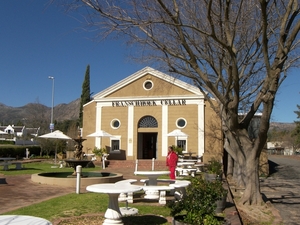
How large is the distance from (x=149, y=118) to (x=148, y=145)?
2.76m

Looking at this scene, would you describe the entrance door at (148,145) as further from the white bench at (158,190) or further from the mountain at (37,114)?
the mountain at (37,114)

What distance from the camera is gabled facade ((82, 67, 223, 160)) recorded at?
2911cm

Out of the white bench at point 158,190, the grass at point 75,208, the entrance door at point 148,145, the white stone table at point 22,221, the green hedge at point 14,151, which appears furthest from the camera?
the entrance door at point 148,145

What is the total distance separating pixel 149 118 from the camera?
3117cm

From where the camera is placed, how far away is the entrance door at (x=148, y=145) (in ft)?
104

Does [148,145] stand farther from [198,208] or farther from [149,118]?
[198,208]

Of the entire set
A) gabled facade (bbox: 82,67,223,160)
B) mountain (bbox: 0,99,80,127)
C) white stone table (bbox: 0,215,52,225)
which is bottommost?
white stone table (bbox: 0,215,52,225)

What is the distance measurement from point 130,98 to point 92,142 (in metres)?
5.41

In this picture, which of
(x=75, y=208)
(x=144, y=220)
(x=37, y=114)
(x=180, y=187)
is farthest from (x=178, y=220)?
(x=37, y=114)

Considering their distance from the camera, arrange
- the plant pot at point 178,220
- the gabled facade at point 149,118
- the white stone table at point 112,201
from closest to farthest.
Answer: the plant pot at point 178,220, the white stone table at point 112,201, the gabled facade at point 149,118

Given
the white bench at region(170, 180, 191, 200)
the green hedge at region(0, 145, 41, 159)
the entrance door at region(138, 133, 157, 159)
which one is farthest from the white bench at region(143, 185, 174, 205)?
the green hedge at region(0, 145, 41, 159)

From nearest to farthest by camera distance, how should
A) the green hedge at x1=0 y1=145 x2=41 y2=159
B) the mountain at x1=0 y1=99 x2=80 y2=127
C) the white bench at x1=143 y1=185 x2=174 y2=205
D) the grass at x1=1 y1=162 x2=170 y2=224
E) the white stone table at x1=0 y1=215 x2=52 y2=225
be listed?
the white stone table at x1=0 y1=215 x2=52 y2=225, the grass at x1=1 y1=162 x2=170 y2=224, the white bench at x1=143 y1=185 x2=174 y2=205, the green hedge at x1=0 y1=145 x2=41 y2=159, the mountain at x1=0 y1=99 x2=80 y2=127

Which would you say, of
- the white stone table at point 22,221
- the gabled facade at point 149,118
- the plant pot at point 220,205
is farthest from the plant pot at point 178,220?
the gabled facade at point 149,118

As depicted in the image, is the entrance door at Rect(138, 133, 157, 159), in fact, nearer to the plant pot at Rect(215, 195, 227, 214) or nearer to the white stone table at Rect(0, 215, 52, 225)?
the plant pot at Rect(215, 195, 227, 214)
